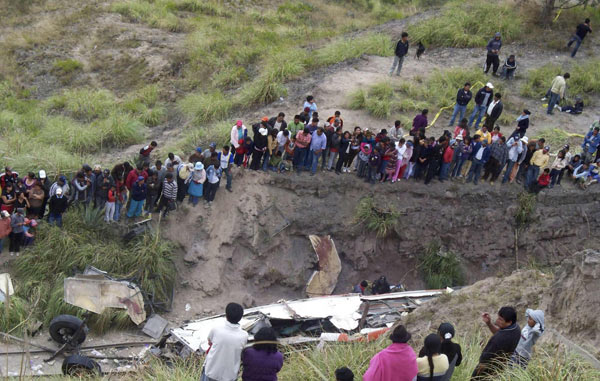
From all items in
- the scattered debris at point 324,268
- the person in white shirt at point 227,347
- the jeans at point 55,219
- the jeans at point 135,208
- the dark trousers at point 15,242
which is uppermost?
the person in white shirt at point 227,347

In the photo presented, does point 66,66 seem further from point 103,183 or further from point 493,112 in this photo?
point 493,112

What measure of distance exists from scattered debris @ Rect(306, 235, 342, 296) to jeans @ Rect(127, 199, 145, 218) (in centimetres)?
388

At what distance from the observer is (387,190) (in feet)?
47.1

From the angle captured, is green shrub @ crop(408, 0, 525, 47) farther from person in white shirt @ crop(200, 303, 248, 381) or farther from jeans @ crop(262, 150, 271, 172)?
person in white shirt @ crop(200, 303, 248, 381)

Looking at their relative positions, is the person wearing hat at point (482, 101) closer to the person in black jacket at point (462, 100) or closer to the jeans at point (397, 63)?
the person in black jacket at point (462, 100)

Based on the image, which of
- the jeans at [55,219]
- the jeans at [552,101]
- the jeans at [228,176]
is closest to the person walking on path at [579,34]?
the jeans at [552,101]

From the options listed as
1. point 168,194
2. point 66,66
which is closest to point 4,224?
point 168,194

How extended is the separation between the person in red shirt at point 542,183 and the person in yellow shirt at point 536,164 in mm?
115

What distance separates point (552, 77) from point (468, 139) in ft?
22.2

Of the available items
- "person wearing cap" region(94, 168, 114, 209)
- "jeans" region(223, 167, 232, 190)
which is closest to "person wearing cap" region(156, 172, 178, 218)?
"person wearing cap" region(94, 168, 114, 209)

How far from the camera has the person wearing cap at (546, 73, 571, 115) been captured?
17359 millimetres

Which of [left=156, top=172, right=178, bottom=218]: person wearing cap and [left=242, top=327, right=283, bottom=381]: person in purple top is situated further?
[left=156, top=172, right=178, bottom=218]: person wearing cap

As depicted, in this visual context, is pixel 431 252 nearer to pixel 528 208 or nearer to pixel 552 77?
pixel 528 208

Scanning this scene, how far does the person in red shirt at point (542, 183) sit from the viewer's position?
48.1ft
